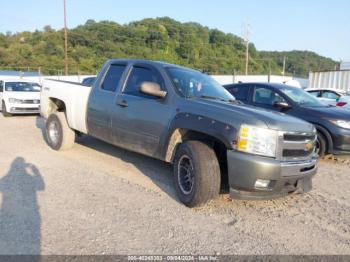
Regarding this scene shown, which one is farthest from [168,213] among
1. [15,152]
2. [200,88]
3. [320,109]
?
[320,109]

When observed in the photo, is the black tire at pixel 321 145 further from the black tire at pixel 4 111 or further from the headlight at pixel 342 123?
the black tire at pixel 4 111

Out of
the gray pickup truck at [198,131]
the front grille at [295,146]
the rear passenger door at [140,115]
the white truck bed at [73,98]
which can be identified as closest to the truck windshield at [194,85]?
the gray pickup truck at [198,131]

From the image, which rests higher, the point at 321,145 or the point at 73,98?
the point at 73,98

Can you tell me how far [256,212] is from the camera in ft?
15.5

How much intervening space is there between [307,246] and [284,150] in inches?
44.5

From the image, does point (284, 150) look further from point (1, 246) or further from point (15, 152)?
point (15, 152)

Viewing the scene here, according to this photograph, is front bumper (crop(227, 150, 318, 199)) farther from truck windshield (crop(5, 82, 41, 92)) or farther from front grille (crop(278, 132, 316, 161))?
truck windshield (crop(5, 82, 41, 92))

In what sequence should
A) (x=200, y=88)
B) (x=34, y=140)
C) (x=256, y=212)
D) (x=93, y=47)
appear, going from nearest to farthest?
(x=256, y=212)
(x=200, y=88)
(x=34, y=140)
(x=93, y=47)

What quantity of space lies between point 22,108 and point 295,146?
39.2ft

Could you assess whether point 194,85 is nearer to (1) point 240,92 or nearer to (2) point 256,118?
(2) point 256,118

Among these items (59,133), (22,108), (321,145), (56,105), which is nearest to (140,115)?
(59,133)

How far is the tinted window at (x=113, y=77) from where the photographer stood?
6.38 m

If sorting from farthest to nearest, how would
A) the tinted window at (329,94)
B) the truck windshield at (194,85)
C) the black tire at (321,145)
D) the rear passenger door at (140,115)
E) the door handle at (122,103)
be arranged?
the tinted window at (329,94) < the black tire at (321,145) < the door handle at (122,103) < the truck windshield at (194,85) < the rear passenger door at (140,115)

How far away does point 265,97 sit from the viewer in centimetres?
869
